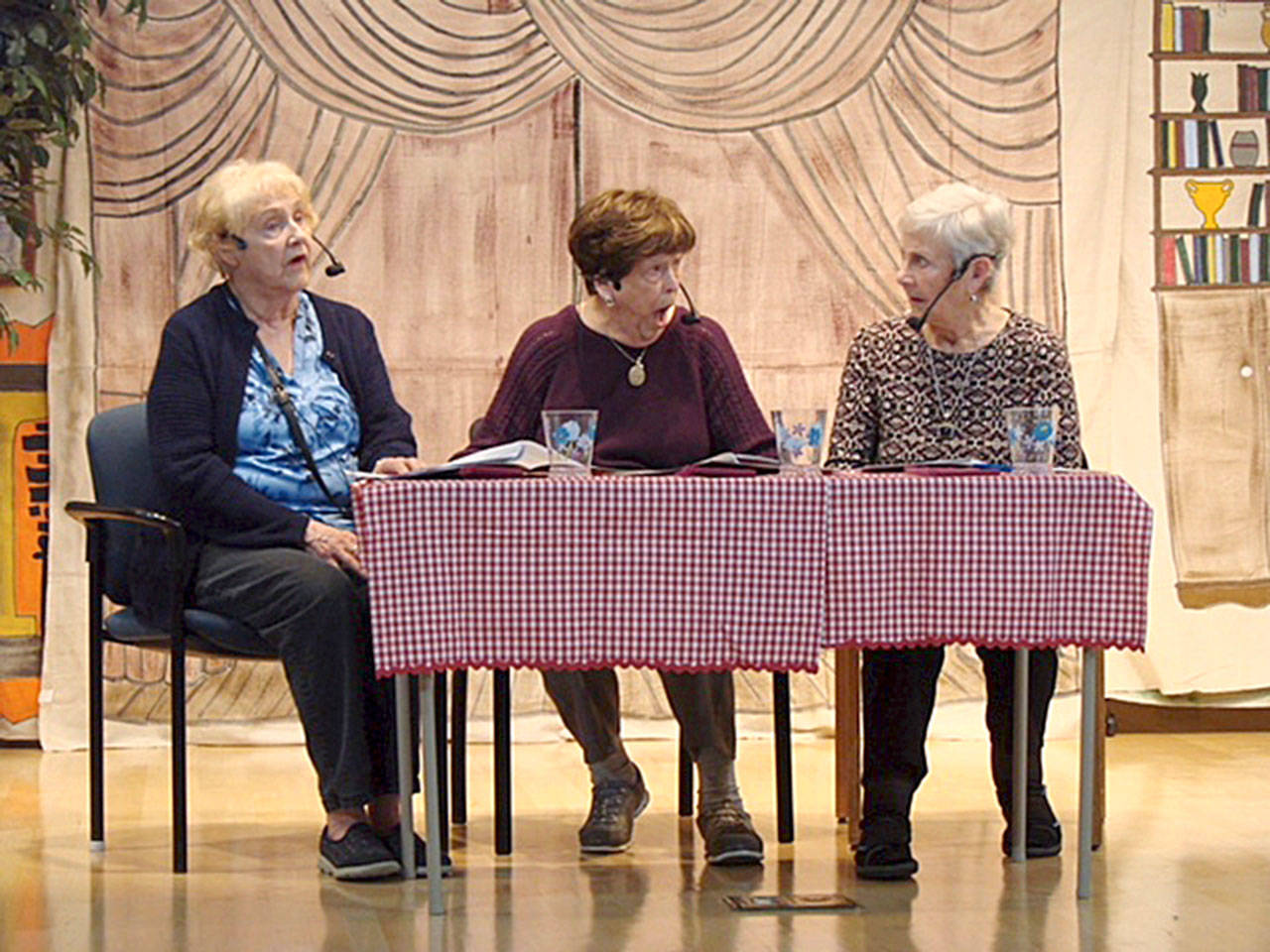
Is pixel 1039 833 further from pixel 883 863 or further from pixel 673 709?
pixel 673 709

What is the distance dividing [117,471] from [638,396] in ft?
3.02

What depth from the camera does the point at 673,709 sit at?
3562mm

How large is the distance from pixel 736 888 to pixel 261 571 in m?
0.91

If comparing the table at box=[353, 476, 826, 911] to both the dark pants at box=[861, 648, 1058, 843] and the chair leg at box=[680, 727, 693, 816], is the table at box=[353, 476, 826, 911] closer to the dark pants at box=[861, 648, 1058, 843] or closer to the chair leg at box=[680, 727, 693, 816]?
the dark pants at box=[861, 648, 1058, 843]

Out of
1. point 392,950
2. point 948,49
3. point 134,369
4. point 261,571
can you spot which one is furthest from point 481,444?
point 948,49

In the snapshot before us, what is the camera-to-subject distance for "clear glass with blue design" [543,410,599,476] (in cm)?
307

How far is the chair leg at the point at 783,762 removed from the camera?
3574mm

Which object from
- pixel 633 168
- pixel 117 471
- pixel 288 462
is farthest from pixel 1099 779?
pixel 633 168

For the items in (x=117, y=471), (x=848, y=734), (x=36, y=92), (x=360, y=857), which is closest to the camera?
(x=360, y=857)

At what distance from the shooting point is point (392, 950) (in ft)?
9.23

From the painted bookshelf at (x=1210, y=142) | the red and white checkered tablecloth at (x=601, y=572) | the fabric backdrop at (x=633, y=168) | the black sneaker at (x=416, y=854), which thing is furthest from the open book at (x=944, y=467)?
the painted bookshelf at (x=1210, y=142)

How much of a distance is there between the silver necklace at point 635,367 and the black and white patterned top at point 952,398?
14.1 inches

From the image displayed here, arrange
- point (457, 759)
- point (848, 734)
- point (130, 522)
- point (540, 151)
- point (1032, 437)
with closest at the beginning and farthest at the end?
A: point (1032, 437) < point (130, 522) < point (848, 734) < point (457, 759) < point (540, 151)

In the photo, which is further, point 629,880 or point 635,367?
point 635,367
